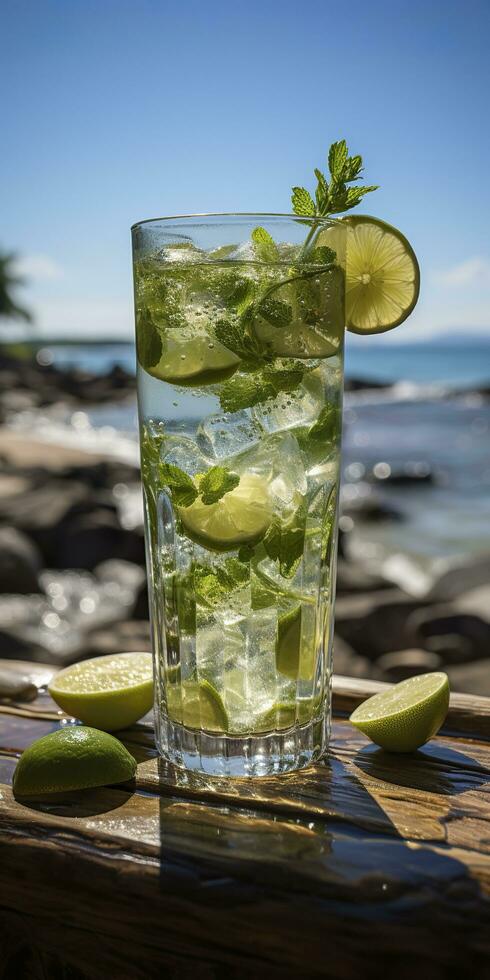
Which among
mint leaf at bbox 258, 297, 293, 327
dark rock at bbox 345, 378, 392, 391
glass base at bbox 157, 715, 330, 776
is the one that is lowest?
dark rock at bbox 345, 378, 392, 391

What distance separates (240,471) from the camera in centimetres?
164

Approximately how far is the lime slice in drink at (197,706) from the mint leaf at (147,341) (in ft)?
1.88

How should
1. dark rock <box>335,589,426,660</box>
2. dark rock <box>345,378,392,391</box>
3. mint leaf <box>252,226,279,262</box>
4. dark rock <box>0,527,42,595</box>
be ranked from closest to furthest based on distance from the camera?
mint leaf <box>252,226,279,262</box> < dark rock <box>335,589,426,660</box> < dark rock <box>0,527,42,595</box> < dark rock <box>345,378,392,391</box>

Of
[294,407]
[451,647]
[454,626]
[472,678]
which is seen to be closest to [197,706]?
[294,407]

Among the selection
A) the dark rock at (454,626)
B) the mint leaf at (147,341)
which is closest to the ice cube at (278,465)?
the mint leaf at (147,341)

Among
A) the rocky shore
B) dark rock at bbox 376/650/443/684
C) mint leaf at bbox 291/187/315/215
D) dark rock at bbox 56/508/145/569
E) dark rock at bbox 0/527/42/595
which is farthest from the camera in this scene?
dark rock at bbox 56/508/145/569

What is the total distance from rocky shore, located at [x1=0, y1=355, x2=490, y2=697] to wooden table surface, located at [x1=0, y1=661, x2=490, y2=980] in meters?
3.74

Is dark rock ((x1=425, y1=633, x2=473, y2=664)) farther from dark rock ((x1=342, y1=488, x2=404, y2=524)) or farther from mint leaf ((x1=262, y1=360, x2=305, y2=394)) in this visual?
dark rock ((x1=342, y1=488, x2=404, y2=524))

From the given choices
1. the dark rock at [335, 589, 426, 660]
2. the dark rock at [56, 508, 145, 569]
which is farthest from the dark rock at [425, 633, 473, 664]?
the dark rock at [56, 508, 145, 569]

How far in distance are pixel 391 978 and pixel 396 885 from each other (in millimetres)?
114

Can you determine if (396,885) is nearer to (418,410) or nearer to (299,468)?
(299,468)

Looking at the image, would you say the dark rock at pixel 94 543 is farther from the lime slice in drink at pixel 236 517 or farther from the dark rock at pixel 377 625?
the lime slice in drink at pixel 236 517

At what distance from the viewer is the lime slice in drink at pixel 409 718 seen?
68.4 inches

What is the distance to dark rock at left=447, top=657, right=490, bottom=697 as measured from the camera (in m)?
5.12
